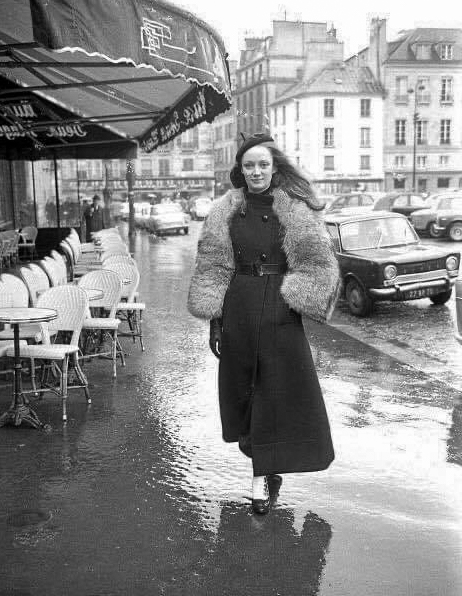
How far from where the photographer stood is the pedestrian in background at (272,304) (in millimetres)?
4227

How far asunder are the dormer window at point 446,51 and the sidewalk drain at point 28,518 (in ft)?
267

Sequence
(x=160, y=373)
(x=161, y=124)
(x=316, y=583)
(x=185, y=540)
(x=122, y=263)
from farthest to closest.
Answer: (x=161, y=124) < (x=122, y=263) < (x=160, y=373) < (x=185, y=540) < (x=316, y=583)

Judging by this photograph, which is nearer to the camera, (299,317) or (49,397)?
(299,317)

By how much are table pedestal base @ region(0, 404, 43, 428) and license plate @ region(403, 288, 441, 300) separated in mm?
7333

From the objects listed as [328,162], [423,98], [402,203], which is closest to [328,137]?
[328,162]

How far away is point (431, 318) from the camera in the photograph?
11.9 m

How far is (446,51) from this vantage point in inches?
3086

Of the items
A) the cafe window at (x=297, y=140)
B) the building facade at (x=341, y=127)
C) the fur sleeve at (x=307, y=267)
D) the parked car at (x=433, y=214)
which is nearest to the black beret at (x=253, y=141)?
the fur sleeve at (x=307, y=267)

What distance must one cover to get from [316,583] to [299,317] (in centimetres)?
144

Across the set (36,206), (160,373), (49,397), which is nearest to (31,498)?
(49,397)

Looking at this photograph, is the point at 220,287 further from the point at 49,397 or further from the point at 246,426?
the point at 49,397

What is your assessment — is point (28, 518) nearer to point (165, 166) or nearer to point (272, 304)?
point (272, 304)

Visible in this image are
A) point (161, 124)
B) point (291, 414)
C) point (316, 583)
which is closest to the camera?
point (316, 583)

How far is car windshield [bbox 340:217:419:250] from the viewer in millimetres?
12758
